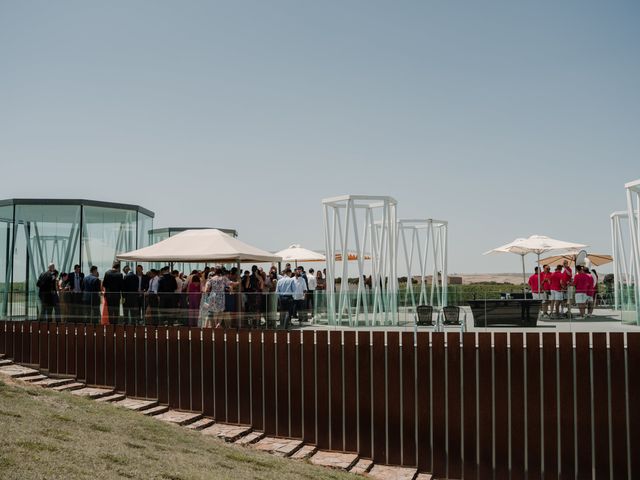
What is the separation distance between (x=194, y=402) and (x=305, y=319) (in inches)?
130

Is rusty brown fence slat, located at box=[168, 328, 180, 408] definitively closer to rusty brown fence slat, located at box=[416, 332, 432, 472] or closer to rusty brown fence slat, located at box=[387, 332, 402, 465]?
rusty brown fence slat, located at box=[387, 332, 402, 465]

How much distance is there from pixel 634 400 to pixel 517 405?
5.17ft

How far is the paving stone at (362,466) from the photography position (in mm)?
9523

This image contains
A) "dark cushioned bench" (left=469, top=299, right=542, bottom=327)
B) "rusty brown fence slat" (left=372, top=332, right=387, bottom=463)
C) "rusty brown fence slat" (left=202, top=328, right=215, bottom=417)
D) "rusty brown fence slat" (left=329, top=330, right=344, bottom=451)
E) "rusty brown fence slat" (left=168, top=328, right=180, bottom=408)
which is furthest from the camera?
"dark cushioned bench" (left=469, top=299, right=542, bottom=327)

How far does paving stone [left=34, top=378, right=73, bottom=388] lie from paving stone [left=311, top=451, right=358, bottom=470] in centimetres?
530

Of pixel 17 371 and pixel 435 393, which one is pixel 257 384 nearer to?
pixel 435 393

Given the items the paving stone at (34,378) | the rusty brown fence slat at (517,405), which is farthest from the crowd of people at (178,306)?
the rusty brown fence slat at (517,405)

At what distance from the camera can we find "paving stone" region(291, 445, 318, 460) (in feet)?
32.3

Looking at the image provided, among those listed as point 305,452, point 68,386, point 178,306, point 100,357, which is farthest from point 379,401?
point 68,386

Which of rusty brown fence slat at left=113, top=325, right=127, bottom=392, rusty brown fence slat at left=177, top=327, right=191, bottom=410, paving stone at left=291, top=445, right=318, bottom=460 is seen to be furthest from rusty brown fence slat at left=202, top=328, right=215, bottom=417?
paving stone at left=291, top=445, right=318, bottom=460

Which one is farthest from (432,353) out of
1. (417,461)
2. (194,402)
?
(194,402)

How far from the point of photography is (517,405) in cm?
945

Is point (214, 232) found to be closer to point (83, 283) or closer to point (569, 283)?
point (83, 283)

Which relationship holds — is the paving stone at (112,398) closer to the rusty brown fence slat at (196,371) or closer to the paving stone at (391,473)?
the rusty brown fence slat at (196,371)
